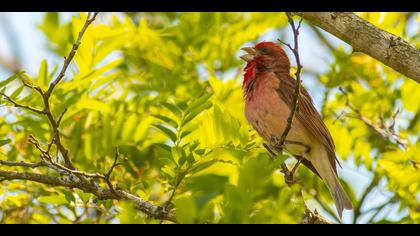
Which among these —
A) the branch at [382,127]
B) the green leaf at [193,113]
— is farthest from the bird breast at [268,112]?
the green leaf at [193,113]

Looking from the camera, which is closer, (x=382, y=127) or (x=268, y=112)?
(x=268, y=112)

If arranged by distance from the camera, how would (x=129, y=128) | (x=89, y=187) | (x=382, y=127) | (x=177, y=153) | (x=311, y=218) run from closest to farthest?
1. (x=177, y=153)
2. (x=89, y=187)
3. (x=311, y=218)
4. (x=129, y=128)
5. (x=382, y=127)

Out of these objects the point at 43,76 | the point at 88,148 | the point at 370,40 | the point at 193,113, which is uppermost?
the point at 43,76

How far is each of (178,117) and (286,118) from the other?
1499 millimetres

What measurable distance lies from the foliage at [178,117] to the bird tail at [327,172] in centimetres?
38

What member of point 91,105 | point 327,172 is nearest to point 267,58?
point 327,172

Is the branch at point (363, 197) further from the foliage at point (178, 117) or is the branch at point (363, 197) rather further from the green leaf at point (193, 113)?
the green leaf at point (193, 113)

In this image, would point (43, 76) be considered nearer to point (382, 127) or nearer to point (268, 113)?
point (268, 113)

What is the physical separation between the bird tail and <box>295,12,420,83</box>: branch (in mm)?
1833

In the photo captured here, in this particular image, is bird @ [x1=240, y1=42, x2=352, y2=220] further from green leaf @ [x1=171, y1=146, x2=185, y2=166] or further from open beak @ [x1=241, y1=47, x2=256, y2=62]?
green leaf @ [x1=171, y1=146, x2=185, y2=166]

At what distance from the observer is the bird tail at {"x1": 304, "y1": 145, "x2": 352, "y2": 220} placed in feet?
21.1

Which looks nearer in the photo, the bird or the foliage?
the foliage

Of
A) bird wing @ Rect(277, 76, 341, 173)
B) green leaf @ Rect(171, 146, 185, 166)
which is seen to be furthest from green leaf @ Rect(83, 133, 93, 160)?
green leaf @ Rect(171, 146, 185, 166)

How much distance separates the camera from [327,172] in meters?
6.48
